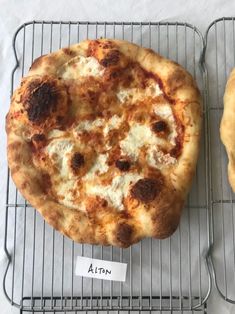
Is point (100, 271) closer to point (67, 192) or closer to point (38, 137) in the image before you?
point (67, 192)

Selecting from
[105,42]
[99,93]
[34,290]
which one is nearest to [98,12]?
[105,42]

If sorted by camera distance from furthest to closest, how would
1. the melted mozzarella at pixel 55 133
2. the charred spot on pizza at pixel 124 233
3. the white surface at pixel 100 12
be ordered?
the white surface at pixel 100 12 < the melted mozzarella at pixel 55 133 < the charred spot on pizza at pixel 124 233

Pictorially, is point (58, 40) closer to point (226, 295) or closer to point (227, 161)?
point (227, 161)

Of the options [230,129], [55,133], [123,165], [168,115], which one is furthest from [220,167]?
[55,133]

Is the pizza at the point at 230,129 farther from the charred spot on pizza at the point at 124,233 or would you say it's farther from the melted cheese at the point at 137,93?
the charred spot on pizza at the point at 124,233

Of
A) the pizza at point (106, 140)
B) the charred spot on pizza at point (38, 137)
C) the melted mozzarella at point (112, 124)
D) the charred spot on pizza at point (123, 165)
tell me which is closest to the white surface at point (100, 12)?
the pizza at point (106, 140)

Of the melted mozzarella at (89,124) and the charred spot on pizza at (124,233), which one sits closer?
the charred spot on pizza at (124,233)

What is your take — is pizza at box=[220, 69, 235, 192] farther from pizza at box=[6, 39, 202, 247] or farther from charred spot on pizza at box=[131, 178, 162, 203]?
charred spot on pizza at box=[131, 178, 162, 203]
